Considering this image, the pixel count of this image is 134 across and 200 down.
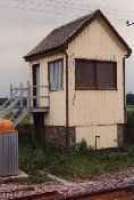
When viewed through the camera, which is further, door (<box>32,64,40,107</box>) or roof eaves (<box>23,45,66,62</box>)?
door (<box>32,64,40,107</box>)

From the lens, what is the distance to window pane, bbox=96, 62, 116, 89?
69.6 feet

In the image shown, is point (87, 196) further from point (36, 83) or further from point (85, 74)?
point (36, 83)

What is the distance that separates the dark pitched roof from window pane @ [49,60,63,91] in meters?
0.70

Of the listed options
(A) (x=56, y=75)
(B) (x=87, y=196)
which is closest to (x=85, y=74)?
(A) (x=56, y=75)

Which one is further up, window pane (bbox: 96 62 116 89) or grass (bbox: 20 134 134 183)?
window pane (bbox: 96 62 116 89)

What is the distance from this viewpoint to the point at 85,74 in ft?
68.2

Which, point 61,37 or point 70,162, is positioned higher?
point 61,37

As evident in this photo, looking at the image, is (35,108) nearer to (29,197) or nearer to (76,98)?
(76,98)

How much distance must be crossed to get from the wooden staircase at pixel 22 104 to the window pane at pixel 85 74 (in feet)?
6.16

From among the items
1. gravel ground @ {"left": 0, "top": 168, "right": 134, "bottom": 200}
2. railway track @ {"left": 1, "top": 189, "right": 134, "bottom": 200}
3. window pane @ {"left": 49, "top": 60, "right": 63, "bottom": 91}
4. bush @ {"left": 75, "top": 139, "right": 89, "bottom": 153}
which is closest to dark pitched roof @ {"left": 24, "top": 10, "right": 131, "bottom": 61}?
window pane @ {"left": 49, "top": 60, "right": 63, "bottom": 91}

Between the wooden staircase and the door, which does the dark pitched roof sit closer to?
the door

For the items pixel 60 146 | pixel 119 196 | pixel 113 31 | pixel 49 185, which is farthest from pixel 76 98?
pixel 119 196

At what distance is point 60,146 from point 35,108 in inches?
84.8

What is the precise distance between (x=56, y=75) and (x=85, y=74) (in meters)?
1.32
